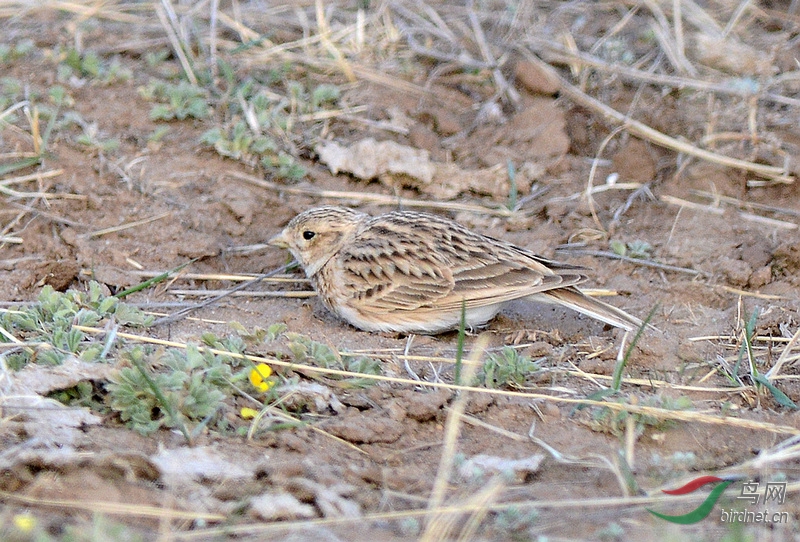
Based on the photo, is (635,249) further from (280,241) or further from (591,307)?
(280,241)

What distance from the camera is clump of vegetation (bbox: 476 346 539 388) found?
4.62 metres

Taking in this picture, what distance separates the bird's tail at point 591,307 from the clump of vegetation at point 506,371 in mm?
794

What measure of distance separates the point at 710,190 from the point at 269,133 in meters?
3.51

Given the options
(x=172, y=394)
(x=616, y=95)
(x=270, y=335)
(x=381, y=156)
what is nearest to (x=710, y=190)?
(x=616, y=95)

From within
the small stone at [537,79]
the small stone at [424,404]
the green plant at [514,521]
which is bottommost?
the small stone at [424,404]

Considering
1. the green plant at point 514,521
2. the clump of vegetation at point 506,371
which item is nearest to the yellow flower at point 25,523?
the green plant at point 514,521

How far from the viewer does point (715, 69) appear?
796 centimetres

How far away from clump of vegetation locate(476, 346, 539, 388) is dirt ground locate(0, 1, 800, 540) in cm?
11

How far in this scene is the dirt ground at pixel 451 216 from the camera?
346 centimetres

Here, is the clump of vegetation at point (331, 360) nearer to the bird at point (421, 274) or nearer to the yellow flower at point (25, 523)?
the bird at point (421, 274)

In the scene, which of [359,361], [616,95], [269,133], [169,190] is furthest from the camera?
[616,95]

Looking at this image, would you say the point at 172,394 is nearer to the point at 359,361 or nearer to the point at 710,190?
the point at 359,361

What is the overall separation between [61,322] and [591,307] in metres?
3.03

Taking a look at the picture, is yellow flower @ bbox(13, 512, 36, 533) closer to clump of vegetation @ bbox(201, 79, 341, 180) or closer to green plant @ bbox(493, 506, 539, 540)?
green plant @ bbox(493, 506, 539, 540)
